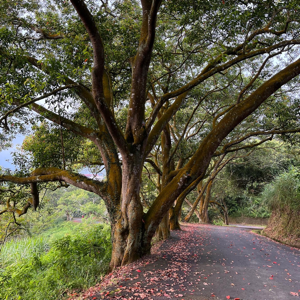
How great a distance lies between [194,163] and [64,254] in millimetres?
4504

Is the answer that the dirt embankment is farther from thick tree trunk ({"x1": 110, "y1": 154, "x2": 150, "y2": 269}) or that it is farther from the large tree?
thick tree trunk ({"x1": 110, "y1": 154, "x2": 150, "y2": 269})

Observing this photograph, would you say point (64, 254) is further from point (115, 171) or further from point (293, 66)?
point (293, 66)

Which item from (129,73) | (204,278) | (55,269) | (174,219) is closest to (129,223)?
(204,278)

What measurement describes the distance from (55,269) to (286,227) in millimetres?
9856

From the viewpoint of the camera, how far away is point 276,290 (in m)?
4.07

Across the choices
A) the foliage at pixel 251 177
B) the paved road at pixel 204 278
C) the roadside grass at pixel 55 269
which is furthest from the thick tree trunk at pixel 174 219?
the foliage at pixel 251 177

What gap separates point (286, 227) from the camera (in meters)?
10.3

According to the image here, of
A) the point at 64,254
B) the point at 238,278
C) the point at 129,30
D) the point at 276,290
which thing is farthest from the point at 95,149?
the point at 276,290

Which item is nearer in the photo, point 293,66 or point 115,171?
point 293,66

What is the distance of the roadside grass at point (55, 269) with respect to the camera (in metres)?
5.01

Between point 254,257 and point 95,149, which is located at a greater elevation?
point 95,149

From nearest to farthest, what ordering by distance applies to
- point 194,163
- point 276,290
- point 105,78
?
point 276,290 < point 194,163 < point 105,78

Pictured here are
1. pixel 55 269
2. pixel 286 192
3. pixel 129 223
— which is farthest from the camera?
pixel 286 192

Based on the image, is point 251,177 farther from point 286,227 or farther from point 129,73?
point 129,73
